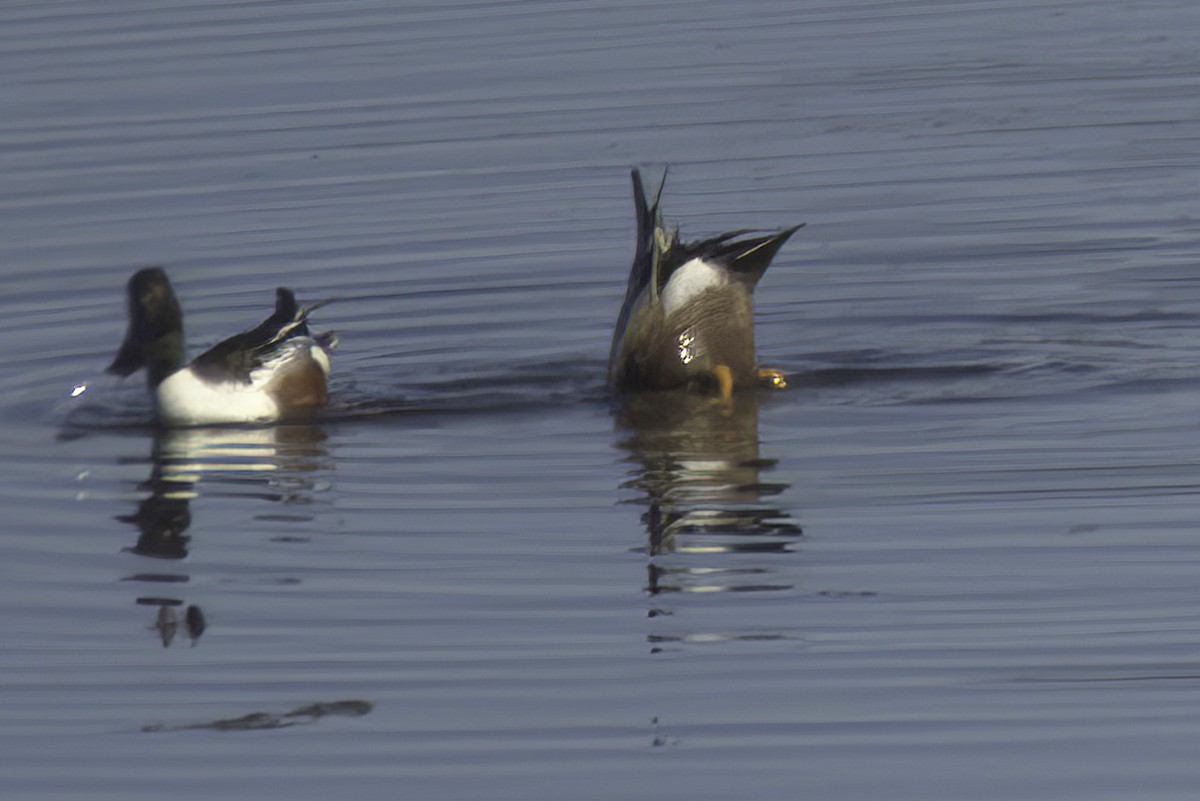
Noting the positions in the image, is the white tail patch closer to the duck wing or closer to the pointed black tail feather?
the pointed black tail feather

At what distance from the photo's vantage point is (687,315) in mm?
10008

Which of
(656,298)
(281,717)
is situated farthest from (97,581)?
(656,298)

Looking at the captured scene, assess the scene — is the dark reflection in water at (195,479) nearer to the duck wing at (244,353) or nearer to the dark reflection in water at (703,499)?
the duck wing at (244,353)

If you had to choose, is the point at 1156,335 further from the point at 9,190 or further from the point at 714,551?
the point at 9,190

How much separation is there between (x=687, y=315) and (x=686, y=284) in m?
0.14

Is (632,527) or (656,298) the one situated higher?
(656,298)

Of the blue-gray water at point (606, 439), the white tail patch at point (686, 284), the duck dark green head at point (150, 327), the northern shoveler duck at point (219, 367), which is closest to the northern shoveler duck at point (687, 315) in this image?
the white tail patch at point (686, 284)

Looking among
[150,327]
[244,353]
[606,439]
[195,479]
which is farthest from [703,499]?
[150,327]

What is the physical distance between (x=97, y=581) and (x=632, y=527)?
5.79ft

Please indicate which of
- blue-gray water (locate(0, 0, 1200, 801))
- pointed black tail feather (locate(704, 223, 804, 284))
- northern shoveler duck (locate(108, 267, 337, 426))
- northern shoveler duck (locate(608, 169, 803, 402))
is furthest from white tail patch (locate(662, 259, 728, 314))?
northern shoveler duck (locate(108, 267, 337, 426))

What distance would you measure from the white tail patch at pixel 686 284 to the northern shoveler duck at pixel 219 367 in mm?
1541

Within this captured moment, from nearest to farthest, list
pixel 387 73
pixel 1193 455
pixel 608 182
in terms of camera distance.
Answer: pixel 1193 455
pixel 608 182
pixel 387 73

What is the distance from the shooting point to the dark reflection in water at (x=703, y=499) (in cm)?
712

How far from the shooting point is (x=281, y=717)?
6.13m
